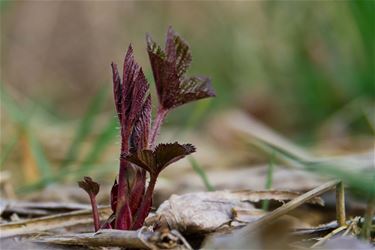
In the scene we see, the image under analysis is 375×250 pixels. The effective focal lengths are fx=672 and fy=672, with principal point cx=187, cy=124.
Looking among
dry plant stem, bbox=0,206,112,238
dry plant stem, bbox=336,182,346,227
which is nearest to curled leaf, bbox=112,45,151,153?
dry plant stem, bbox=0,206,112,238

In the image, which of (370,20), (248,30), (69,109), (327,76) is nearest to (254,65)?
(248,30)

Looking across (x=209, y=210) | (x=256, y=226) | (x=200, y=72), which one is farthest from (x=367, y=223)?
(x=200, y=72)

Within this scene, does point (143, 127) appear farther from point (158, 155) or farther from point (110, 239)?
point (110, 239)

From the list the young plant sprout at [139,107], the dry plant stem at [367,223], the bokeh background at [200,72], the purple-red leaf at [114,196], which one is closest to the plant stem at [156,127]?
the young plant sprout at [139,107]

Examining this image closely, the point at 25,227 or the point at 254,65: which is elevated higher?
the point at 254,65

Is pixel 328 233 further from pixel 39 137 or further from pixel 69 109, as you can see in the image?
pixel 69 109

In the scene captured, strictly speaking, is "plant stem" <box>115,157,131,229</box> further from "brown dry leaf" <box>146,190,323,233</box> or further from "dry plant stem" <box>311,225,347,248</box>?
"dry plant stem" <box>311,225,347,248</box>
